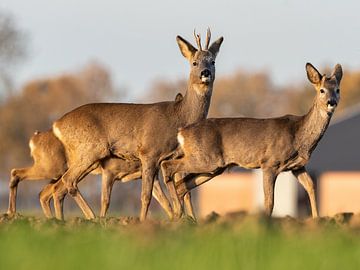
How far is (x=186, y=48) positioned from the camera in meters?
16.6

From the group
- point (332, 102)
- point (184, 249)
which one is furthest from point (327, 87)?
point (184, 249)

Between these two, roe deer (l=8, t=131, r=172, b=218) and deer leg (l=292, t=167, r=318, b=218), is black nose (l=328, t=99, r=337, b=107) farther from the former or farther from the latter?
roe deer (l=8, t=131, r=172, b=218)

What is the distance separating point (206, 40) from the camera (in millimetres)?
16641

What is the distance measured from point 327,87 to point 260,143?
43.0 inches

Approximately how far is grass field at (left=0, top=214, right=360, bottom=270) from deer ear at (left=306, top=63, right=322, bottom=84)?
21.3ft

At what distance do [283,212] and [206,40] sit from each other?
33.0 metres

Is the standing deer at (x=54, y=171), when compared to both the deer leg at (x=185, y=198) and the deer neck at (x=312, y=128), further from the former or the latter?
the deer neck at (x=312, y=128)

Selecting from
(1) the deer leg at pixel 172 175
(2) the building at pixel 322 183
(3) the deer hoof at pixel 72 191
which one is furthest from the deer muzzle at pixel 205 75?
(2) the building at pixel 322 183

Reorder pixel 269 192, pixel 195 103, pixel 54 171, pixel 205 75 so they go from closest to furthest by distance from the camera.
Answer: pixel 269 192
pixel 205 75
pixel 195 103
pixel 54 171

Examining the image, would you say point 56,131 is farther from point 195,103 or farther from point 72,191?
point 195,103

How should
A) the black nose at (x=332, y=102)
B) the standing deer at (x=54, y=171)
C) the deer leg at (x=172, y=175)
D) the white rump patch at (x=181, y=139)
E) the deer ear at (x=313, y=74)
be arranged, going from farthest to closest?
1. the standing deer at (x=54, y=171)
2. the deer ear at (x=313, y=74)
3. the white rump patch at (x=181, y=139)
4. the deer leg at (x=172, y=175)
5. the black nose at (x=332, y=102)

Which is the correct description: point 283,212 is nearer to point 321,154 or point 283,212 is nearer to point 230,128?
point 321,154

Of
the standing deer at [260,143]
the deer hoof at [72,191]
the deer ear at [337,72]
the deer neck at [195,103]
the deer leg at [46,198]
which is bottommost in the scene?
the deer leg at [46,198]

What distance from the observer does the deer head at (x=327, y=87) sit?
15.4 metres
